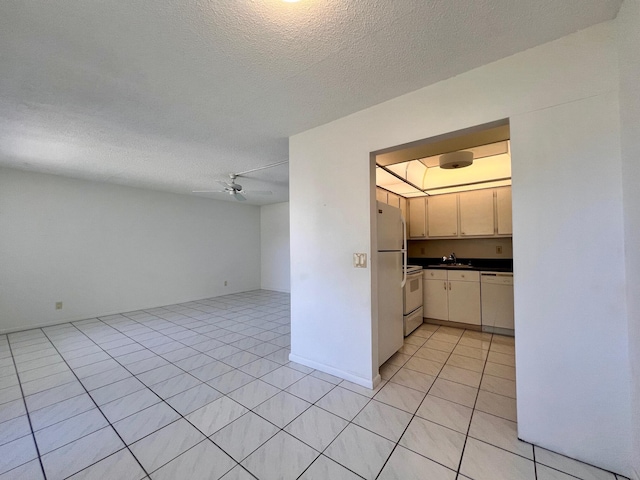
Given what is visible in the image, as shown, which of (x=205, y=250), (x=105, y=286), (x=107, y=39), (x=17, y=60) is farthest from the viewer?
(x=205, y=250)

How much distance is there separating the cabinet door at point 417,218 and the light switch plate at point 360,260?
2.67 m

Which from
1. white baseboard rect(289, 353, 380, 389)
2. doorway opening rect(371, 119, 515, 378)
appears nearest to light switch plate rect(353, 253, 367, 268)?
white baseboard rect(289, 353, 380, 389)

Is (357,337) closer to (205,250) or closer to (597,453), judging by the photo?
(597,453)

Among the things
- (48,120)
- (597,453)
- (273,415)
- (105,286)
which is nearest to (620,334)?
Answer: (597,453)

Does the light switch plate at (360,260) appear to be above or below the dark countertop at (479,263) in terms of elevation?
above

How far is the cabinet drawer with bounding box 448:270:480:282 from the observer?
3.48 m

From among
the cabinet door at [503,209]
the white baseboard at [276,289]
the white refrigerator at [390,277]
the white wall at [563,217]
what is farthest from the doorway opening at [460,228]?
the white baseboard at [276,289]

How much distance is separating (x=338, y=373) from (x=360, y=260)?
3.56ft

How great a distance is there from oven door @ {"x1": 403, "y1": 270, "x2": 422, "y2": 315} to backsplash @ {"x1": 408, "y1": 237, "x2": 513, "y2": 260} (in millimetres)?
1039

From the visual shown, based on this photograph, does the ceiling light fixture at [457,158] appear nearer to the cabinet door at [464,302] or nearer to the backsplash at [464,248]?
the backsplash at [464,248]

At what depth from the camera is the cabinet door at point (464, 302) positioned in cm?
344

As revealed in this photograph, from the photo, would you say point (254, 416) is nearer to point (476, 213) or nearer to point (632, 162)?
point (632, 162)

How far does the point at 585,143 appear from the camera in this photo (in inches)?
53.4

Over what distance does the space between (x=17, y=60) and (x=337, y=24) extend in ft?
6.42
